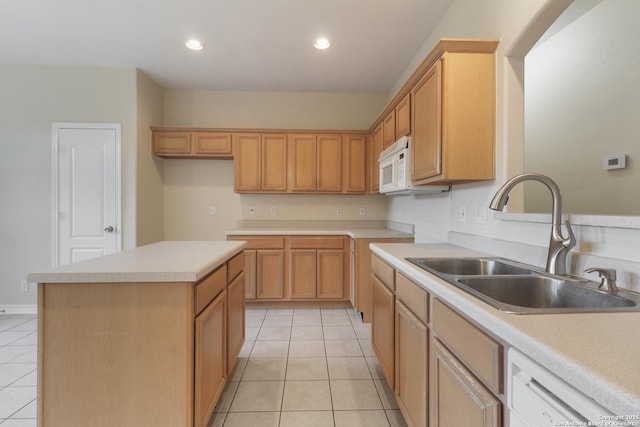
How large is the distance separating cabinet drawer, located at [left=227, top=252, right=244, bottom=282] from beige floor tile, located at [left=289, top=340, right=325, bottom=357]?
87 cm

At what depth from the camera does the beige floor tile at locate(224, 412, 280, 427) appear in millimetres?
1644

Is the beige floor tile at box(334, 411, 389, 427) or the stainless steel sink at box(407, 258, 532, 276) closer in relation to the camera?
the stainless steel sink at box(407, 258, 532, 276)

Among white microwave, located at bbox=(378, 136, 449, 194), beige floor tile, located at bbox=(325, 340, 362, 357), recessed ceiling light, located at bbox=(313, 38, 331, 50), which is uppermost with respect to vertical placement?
recessed ceiling light, located at bbox=(313, 38, 331, 50)

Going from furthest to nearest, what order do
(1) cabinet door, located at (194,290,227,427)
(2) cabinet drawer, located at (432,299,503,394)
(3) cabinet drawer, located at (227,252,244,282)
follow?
1. (3) cabinet drawer, located at (227,252,244,282)
2. (1) cabinet door, located at (194,290,227,427)
3. (2) cabinet drawer, located at (432,299,503,394)

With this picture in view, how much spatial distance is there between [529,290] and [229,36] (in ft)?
9.93

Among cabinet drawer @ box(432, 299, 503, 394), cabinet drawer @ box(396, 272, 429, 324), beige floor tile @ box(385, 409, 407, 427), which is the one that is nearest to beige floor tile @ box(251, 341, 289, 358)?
beige floor tile @ box(385, 409, 407, 427)

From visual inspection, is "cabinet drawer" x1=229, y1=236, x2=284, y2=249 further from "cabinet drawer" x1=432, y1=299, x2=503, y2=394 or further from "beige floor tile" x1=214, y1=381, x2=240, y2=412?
"cabinet drawer" x1=432, y1=299, x2=503, y2=394

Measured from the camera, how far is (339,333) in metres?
2.85

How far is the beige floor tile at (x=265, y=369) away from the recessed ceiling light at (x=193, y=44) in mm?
2941

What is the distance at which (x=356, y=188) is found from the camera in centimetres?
383

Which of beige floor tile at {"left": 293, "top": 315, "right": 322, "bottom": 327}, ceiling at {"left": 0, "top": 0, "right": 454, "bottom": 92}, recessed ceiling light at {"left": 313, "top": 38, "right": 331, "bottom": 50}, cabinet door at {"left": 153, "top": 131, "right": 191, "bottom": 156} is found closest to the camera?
ceiling at {"left": 0, "top": 0, "right": 454, "bottom": 92}

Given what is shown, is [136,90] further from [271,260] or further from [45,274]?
[45,274]

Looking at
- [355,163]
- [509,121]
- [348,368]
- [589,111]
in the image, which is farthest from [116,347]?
[589,111]

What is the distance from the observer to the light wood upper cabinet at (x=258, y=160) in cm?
374
